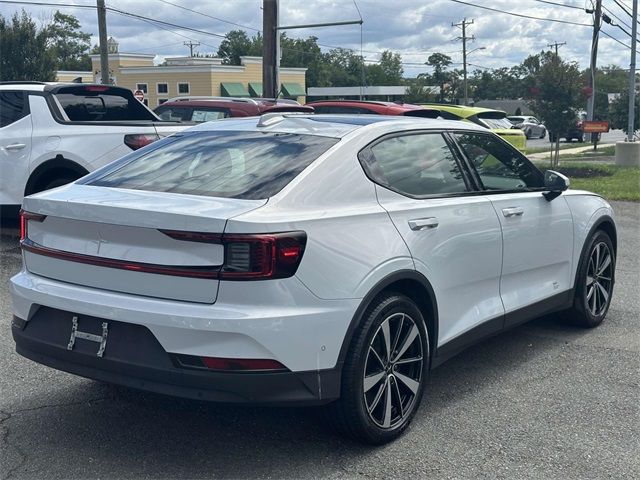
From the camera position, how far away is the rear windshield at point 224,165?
155 inches

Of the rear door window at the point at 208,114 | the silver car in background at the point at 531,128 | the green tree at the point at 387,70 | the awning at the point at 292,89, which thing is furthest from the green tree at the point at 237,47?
the rear door window at the point at 208,114

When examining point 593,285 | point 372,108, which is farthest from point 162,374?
point 372,108

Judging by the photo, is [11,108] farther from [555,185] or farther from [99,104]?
[555,185]

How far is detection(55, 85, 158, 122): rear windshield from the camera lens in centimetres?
915

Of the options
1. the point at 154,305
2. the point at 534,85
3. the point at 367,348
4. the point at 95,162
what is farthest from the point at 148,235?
the point at 534,85

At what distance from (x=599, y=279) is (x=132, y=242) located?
4.03 meters

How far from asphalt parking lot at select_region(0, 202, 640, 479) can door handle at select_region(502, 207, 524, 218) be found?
103cm

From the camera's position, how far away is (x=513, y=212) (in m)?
5.08

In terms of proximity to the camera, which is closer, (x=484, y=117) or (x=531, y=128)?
(x=484, y=117)

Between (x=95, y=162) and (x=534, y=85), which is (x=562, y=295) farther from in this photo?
(x=534, y=85)

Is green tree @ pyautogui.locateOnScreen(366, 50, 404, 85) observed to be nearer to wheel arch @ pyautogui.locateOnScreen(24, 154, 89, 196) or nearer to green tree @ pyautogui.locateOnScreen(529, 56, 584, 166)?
green tree @ pyautogui.locateOnScreen(529, 56, 584, 166)

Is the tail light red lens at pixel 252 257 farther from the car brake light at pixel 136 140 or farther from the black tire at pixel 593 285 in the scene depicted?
the car brake light at pixel 136 140

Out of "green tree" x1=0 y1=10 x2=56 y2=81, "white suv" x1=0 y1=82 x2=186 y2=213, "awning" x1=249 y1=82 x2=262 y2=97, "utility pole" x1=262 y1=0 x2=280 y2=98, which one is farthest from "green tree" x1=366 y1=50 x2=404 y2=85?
"white suv" x1=0 y1=82 x2=186 y2=213

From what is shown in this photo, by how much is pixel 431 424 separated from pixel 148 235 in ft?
6.05
